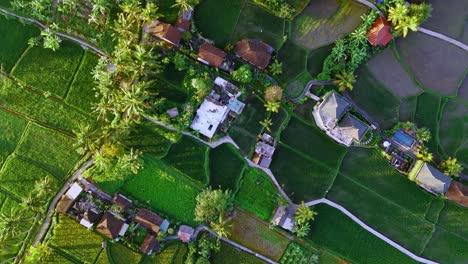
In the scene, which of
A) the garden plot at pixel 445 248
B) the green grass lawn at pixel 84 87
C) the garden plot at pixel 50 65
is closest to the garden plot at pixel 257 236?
the garden plot at pixel 445 248

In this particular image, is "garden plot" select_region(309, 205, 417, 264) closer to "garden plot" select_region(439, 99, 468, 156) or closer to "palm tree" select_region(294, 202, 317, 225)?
"palm tree" select_region(294, 202, 317, 225)

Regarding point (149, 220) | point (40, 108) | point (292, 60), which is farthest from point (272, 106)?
point (40, 108)

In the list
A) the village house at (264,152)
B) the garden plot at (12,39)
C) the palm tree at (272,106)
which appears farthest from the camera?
the village house at (264,152)

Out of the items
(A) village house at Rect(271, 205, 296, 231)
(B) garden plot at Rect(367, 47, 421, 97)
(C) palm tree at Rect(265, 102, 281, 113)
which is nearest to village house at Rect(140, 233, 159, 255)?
(A) village house at Rect(271, 205, 296, 231)

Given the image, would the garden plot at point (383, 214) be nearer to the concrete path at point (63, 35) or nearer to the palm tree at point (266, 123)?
the palm tree at point (266, 123)

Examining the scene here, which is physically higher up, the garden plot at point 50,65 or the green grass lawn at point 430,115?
the green grass lawn at point 430,115

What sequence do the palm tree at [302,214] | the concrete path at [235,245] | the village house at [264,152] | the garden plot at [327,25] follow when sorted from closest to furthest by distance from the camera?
the palm tree at [302,214] < the village house at [264,152] < the concrete path at [235,245] < the garden plot at [327,25]

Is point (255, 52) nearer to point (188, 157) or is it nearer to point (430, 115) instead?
point (188, 157)

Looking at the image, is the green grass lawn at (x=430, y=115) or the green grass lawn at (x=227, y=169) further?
the green grass lawn at (x=430, y=115)
